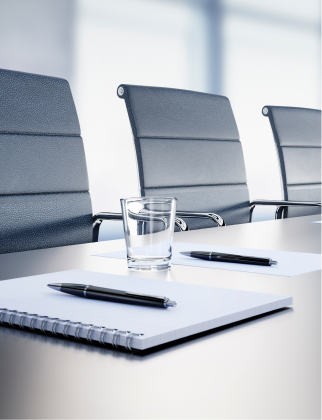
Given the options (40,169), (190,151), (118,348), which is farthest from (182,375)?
(190,151)

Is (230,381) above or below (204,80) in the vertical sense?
below

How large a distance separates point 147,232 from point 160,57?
3.19 m

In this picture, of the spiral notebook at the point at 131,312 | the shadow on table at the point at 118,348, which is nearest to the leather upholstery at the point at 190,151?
the spiral notebook at the point at 131,312

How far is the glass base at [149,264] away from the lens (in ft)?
2.31

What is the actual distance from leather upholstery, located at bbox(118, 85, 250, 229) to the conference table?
117 cm

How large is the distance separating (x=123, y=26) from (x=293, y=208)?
6.39ft

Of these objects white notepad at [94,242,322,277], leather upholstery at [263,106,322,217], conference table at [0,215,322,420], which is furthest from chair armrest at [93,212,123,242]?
conference table at [0,215,322,420]

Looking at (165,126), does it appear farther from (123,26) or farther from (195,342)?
(123,26)

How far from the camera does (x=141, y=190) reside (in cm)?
159

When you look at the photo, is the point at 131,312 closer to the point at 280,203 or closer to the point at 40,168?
the point at 40,168

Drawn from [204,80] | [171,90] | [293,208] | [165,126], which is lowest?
[293,208]

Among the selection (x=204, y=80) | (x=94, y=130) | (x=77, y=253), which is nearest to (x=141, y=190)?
(x=77, y=253)

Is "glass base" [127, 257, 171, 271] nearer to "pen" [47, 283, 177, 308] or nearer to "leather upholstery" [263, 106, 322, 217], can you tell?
"pen" [47, 283, 177, 308]

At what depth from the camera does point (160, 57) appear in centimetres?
372
